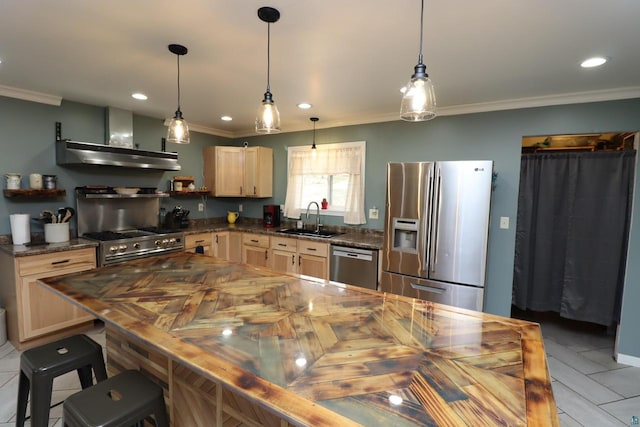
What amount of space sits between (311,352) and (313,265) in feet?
8.74

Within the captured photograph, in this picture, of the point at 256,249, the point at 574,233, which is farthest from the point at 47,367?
the point at 574,233

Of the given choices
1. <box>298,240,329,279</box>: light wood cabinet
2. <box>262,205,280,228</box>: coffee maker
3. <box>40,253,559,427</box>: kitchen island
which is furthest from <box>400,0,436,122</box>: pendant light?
<box>262,205,280,228</box>: coffee maker

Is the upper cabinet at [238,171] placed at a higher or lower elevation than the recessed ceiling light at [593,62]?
lower

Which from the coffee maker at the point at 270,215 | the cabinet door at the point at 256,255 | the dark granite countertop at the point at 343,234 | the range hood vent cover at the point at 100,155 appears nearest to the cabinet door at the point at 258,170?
the coffee maker at the point at 270,215

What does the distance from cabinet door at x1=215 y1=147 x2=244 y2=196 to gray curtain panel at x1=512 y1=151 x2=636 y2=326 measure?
3.75m

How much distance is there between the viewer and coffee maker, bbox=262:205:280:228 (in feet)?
15.3

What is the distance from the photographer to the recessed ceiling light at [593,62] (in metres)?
2.13

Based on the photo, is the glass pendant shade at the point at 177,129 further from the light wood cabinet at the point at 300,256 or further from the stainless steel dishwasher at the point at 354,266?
the stainless steel dishwasher at the point at 354,266

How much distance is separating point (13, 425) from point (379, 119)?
161 inches

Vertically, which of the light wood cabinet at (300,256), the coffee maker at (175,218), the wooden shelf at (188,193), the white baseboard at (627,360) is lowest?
the white baseboard at (627,360)

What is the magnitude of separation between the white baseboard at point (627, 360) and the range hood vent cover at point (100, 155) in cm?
512

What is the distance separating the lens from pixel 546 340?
3.26 m

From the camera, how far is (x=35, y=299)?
2869mm

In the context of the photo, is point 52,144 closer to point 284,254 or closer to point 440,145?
point 284,254
